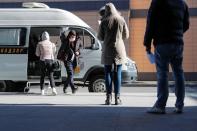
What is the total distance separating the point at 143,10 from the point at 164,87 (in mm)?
22252

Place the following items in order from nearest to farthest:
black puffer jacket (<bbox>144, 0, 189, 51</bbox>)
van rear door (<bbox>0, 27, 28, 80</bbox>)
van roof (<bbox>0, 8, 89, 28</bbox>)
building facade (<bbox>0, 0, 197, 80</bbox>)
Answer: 1. black puffer jacket (<bbox>144, 0, 189, 51</bbox>)
2. van rear door (<bbox>0, 27, 28, 80</bbox>)
3. van roof (<bbox>0, 8, 89, 28</bbox>)
4. building facade (<bbox>0, 0, 197, 80</bbox>)

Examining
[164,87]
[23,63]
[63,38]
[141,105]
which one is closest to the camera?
[164,87]

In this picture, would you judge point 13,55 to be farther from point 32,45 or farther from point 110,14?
point 110,14

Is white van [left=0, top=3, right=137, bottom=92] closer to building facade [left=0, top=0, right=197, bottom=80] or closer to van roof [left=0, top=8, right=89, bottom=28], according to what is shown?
van roof [left=0, top=8, right=89, bottom=28]

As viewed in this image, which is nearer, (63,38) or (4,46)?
(63,38)

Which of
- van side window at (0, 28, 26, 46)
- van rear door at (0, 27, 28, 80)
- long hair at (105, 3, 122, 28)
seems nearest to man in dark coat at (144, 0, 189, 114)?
long hair at (105, 3, 122, 28)

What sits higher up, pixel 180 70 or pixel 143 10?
pixel 143 10

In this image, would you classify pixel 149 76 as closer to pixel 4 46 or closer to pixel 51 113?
pixel 4 46

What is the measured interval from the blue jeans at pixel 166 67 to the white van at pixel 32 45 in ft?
27.7

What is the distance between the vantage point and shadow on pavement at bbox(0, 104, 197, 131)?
6602 mm

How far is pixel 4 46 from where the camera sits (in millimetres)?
16375

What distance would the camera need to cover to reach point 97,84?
16.5 m

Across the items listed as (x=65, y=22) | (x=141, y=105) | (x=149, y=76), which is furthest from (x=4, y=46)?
(x=149, y=76)

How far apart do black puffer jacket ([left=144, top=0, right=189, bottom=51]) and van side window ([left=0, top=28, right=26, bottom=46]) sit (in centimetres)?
921
